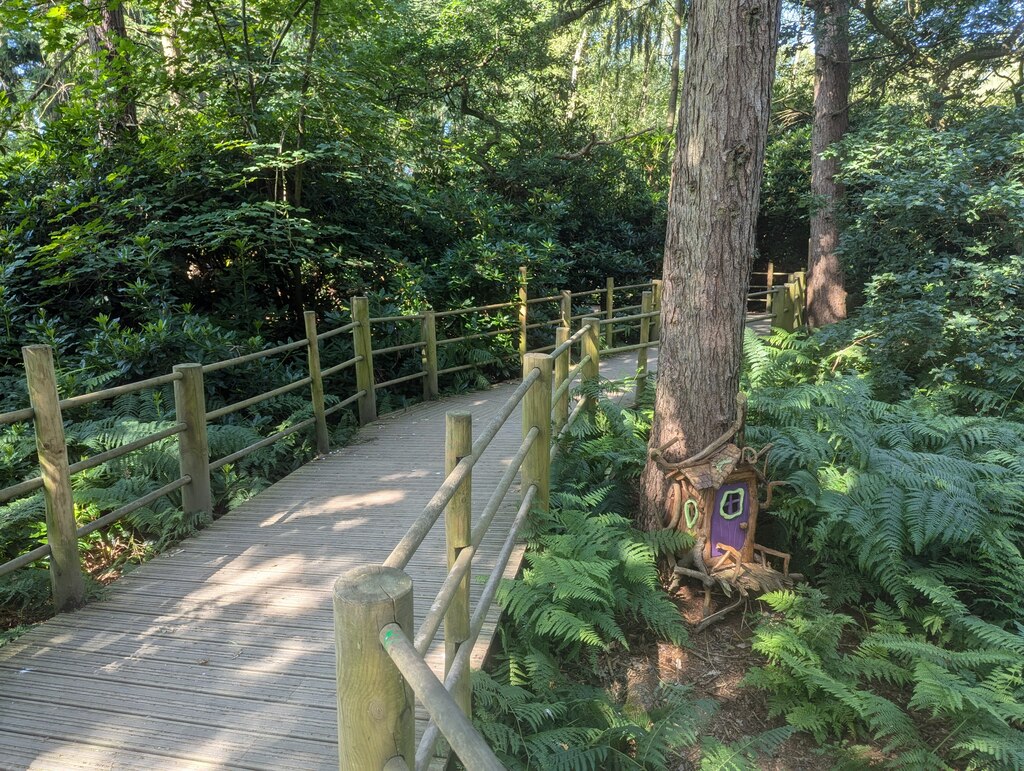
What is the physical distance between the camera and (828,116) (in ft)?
33.2

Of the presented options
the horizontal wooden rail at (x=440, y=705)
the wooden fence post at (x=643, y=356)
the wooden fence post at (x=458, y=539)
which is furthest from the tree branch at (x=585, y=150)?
the horizontal wooden rail at (x=440, y=705)

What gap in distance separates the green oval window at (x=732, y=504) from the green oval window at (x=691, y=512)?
0.48ft

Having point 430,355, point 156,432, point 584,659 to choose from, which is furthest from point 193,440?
point 430,355

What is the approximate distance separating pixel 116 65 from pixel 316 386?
4225 millimetres

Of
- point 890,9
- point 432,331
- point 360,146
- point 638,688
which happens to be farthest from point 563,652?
point 890,9

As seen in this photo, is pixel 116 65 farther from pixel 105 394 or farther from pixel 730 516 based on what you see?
pixel 730 516

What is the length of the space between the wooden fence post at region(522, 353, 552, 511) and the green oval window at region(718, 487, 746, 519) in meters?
1.15

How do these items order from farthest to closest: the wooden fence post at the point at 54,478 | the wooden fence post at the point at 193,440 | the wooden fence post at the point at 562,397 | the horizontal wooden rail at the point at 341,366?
1. the horizontal wooden rail at the point at 341,366
2. the wooden fence post at the point at 562,397
3. the wooden fence post at the point at 193,440
4. the wooden fence post at the point at 54,478

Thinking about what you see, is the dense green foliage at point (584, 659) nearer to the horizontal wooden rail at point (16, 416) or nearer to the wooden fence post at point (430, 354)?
the horizontal wooden rail at point (16, 416)

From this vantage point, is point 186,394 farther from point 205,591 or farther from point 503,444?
point 503,444

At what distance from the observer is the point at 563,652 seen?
11.8ft

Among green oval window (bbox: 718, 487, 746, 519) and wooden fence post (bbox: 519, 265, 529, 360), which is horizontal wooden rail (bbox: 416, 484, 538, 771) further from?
wooden fence post (bbox: 519, 265, 529, 360)

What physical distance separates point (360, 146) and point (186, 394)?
5.31 m

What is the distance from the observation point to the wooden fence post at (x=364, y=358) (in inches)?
259
